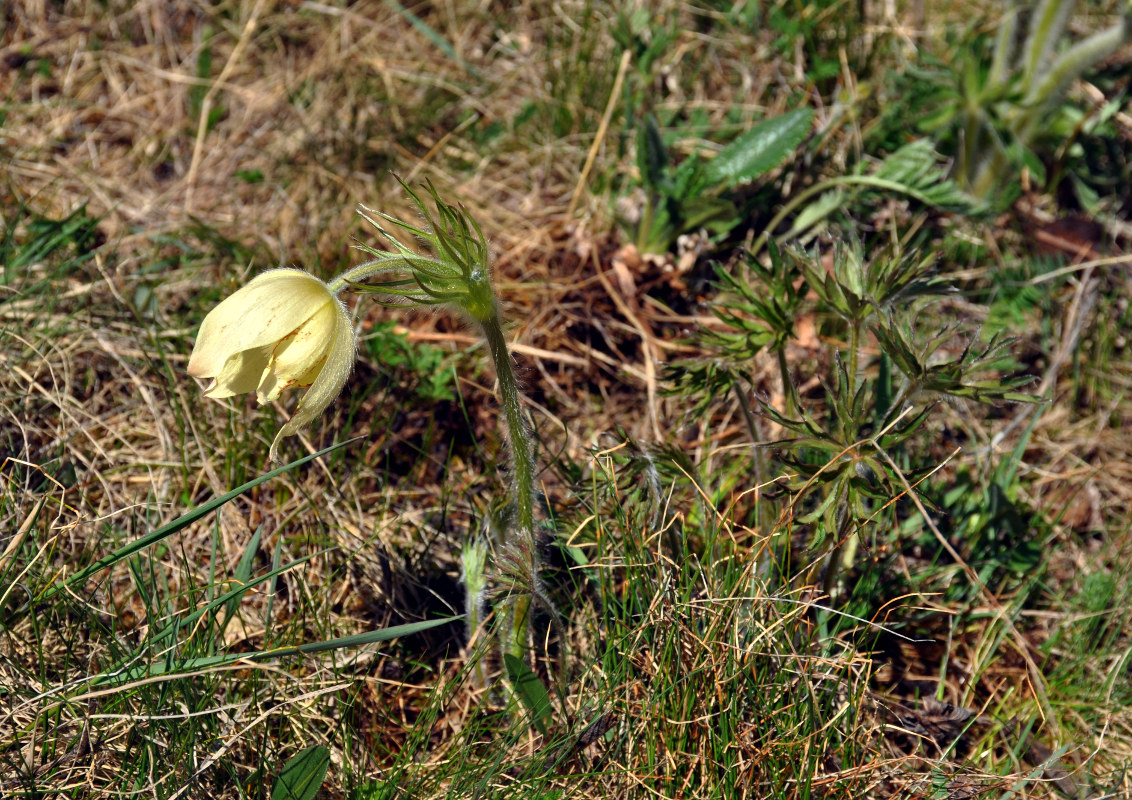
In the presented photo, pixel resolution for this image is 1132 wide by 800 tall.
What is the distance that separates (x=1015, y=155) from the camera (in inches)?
90.8

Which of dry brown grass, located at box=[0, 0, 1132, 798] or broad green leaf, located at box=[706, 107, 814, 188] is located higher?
broad green leaf, located at box=[706, 107, 814, 188]

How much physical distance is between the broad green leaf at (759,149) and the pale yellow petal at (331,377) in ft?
4.15

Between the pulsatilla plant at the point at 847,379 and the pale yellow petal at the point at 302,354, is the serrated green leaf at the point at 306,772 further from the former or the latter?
the pulsatilla plant at the point at 847,379

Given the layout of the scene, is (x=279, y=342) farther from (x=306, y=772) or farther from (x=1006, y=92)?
(x=1006, y=92)

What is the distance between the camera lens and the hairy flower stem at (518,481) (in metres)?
1.27

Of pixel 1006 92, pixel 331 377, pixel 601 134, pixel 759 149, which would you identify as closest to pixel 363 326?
pixel 601 134

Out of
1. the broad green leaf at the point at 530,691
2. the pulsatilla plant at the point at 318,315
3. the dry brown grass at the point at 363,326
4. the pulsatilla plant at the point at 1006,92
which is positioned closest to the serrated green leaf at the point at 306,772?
the dry brown grass at the point at 363,326

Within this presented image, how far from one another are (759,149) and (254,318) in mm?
1493

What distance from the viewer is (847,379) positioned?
138 centimetres

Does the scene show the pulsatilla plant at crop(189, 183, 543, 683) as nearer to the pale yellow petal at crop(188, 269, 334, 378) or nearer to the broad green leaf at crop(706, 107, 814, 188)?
the pale yellow petal at crop(188, 269, 334, 378)

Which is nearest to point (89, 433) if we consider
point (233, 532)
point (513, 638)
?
point (233, 532)

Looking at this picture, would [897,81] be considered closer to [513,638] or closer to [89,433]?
[513,638]

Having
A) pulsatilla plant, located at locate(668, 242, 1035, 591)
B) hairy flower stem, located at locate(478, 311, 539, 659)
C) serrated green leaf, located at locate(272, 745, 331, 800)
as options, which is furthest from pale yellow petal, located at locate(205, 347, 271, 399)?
pulsatilla plant, located at locate(668, 242, 1035, 591)

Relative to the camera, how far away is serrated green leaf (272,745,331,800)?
1.33 meters
